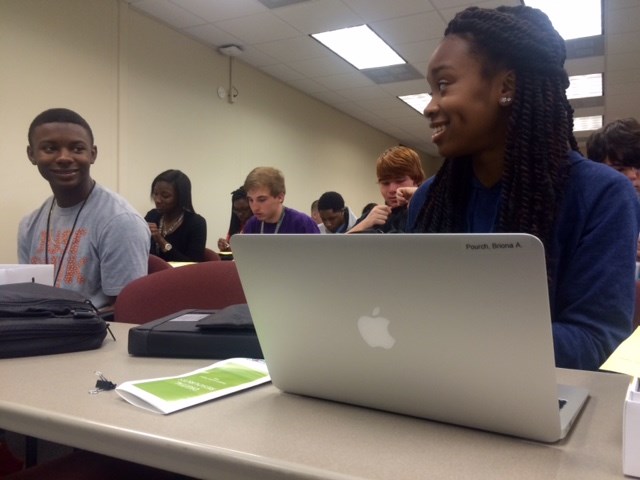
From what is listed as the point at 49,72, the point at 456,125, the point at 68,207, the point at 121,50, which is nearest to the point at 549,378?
the point at 456,125

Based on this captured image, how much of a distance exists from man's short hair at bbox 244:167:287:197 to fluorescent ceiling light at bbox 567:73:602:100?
11.0 feet

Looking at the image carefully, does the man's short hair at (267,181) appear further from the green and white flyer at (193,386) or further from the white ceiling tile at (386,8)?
the green and white flyer at (193,386)

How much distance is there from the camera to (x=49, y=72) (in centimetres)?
343

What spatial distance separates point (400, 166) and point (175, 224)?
1853 millimetres

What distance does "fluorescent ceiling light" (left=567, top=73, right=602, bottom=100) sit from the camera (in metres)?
5.48

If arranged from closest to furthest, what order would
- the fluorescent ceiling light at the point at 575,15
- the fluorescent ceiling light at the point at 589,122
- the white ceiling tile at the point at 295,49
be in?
the fluorescent ceiling light at the point at 575,15, the white ceiling tile at the point at 295,49, the fluorescent ceiling light at the point at 589,122

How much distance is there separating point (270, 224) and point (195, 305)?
1964mm

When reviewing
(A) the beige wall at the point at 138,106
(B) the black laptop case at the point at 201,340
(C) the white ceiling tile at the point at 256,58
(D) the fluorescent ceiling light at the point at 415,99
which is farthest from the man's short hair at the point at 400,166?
(D) the fluorescent ceiling light at the point at 415,99

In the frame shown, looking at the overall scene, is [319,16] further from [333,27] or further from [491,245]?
[491,245]

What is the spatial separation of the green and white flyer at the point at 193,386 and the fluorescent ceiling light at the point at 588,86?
524 centimetres

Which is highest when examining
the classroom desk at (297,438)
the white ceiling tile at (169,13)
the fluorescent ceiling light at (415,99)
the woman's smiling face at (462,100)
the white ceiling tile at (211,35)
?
the white ceiling tile at (169,13)

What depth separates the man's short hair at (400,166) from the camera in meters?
2.22

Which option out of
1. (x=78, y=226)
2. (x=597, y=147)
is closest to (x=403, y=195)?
(x=597, y=147)

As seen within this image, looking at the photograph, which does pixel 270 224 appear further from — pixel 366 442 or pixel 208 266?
pixel 366 442
